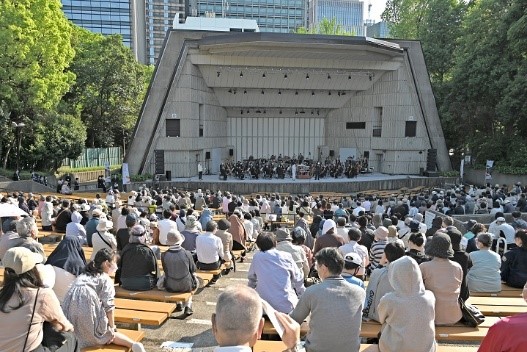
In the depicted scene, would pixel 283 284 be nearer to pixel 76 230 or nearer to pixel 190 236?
Result: pixel 190 236

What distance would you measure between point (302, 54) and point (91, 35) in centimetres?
1634

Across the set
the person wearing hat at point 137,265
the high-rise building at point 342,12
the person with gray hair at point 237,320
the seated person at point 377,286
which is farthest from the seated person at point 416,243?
the high-rise building at point 342,12

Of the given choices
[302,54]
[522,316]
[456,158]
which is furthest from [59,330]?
[456,158]

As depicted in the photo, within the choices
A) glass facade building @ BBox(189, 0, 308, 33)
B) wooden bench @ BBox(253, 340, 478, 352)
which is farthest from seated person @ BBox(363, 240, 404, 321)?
glass facade building @ BBox(189, 0, 308, 33)

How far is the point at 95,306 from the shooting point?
11.5 feet

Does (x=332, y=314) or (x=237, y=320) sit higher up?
(x=237, y=320)

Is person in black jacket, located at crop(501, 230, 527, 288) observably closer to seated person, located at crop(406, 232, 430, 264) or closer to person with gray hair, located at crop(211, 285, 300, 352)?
seated person, located at crop(406, 232, 430, 264)

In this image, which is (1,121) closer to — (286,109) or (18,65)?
(18,65)

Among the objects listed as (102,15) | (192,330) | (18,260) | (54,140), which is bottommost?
(192,330)

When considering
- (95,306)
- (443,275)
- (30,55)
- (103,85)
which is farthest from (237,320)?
(103,85)

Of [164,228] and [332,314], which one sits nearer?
[332,314]

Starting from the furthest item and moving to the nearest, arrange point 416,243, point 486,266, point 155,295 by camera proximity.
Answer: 1. point 486,266
2. point 155,295
3. point 416,243

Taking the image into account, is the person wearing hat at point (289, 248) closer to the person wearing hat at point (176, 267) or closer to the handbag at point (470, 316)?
the person wearing hat at point (176, 267)

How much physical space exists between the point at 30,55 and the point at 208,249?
18.5 meters
